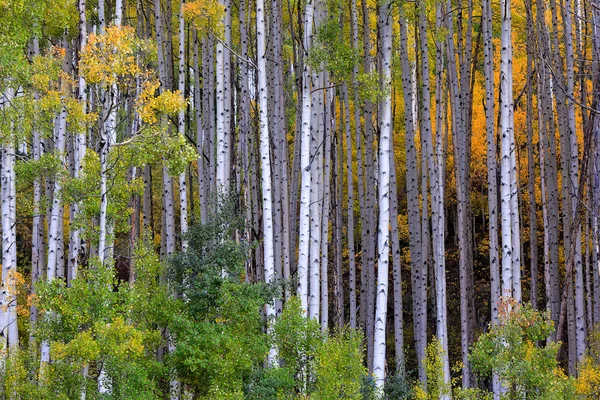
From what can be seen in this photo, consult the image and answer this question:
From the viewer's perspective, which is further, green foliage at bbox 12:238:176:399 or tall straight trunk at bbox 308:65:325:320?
tall straight trunk at bbox 308:65:325:320

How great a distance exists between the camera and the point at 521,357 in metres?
10.5

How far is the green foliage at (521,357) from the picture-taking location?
10336 millimetres

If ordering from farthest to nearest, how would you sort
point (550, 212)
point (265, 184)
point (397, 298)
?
point (550, 212) → point (397, 298) → point (265, 184)

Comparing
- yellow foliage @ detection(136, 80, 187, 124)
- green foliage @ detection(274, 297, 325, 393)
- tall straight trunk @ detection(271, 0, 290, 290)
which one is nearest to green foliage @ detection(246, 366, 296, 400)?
green foliage @ detection(274, 297, 325, 393)

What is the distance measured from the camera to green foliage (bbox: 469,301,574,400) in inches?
407

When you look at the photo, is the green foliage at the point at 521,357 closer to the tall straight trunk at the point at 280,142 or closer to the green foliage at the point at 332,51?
the tall straight trunk at the point at 280,142

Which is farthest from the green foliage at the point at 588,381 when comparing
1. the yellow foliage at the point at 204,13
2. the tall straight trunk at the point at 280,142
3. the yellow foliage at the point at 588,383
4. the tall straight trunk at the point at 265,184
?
the yellow foliage at the point at 204,13

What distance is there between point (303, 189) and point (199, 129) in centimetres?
597

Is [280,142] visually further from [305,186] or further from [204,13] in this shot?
[204,13]

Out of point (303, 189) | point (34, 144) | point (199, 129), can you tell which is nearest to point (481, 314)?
point (199, 129)

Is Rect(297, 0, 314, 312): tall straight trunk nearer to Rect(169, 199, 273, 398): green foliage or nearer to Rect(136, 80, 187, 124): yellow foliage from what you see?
Rect(169, 199, 273, 398): green foliage

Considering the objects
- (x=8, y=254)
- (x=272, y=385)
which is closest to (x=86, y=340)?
(x=272, y=385)

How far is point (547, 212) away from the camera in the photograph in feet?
53.7

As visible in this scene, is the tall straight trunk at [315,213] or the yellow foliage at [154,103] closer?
the yellow foliage at [154,103]
